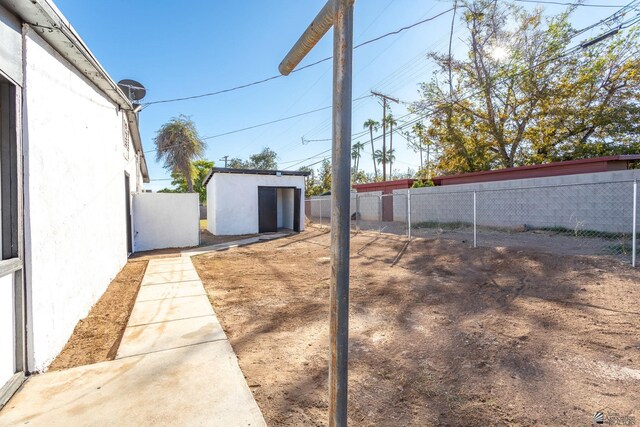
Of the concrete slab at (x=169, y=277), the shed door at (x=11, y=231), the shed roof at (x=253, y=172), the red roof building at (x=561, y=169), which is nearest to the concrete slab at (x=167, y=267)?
the concrete slab at (x=169, y=277)

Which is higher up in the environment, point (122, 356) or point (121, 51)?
point (121, 51)

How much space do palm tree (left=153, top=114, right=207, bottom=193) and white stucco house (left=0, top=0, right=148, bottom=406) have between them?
18496mm

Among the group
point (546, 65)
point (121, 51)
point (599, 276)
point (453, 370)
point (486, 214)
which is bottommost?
point (453, 370)

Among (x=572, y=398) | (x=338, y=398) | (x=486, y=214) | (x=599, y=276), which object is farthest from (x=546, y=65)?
(x=338, y=398)

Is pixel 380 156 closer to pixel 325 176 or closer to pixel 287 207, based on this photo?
pixel 325 176

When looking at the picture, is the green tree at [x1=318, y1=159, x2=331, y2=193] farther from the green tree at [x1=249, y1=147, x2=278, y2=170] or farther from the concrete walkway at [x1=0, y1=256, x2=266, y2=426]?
the concrete walkway at [x1=0, y1=256, x2=266, y2=426]

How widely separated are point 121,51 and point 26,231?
1008 cm

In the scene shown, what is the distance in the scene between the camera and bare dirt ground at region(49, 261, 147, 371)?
9.77 ft

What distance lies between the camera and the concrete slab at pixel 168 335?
10.4 feet

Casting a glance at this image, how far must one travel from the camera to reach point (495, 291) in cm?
489

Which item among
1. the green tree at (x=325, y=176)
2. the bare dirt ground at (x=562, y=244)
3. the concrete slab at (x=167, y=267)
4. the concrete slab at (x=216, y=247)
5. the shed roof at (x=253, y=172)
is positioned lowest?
the concrete slab at (x=167, y=267)

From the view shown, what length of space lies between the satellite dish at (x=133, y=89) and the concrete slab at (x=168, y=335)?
9.55 metres

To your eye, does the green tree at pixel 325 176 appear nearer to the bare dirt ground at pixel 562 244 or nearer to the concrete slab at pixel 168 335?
the bare dirt ground at pixel 562 244

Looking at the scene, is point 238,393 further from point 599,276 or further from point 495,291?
point 599,276
